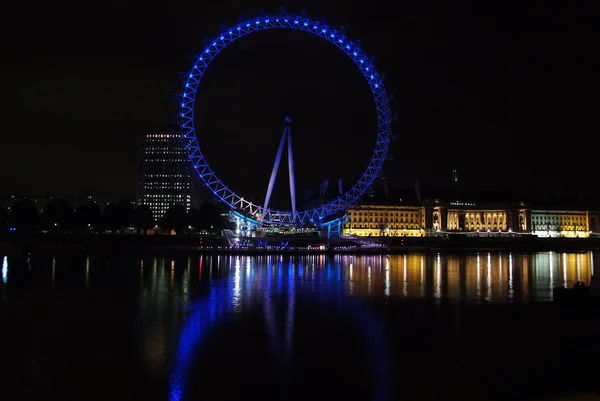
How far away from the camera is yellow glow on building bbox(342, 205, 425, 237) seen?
117m

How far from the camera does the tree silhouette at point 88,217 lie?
7506 cm

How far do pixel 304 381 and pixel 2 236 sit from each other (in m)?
64.4

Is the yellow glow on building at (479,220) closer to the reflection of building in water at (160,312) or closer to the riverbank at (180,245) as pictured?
the riverbank at (180,245)

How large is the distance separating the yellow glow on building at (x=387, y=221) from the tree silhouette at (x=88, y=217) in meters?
51.6

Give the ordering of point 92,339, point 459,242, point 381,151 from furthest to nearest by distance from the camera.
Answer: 1. point 459,242
2. point 381,151
3. point 92,339

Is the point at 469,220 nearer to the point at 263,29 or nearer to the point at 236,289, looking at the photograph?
the point at 263,29

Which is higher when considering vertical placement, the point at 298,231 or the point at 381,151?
the point at 381,151

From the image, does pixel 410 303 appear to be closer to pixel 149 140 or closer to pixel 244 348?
pixel 244 348

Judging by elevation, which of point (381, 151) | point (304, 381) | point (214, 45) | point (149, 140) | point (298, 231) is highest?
point (149, 140)

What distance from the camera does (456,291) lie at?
23.1 meters

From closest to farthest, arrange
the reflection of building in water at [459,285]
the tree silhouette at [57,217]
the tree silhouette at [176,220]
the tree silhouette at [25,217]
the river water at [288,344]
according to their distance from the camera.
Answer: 1. the river water at [288,344]
2. the reflection of building in water at [459,285]
3. the tree silhouette at [25,217]
4. the tree silhouette at [57,217]
5. the tree silhouette at [176,220]

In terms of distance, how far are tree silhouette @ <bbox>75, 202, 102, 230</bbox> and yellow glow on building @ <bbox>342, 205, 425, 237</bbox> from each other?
51619mm

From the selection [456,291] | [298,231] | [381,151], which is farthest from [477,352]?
[298,231]

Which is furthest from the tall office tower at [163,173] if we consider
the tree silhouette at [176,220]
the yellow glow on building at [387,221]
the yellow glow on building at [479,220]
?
the yellow glow on building at [479,220]
